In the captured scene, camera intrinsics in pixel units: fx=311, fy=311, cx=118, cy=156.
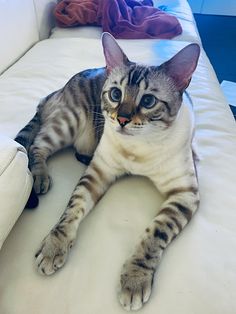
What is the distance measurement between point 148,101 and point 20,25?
1.06m

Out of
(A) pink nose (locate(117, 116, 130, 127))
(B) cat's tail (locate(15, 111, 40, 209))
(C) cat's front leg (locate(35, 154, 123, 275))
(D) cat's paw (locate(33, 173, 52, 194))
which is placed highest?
(A) pink nose (locate(117, 116, 130, 127))

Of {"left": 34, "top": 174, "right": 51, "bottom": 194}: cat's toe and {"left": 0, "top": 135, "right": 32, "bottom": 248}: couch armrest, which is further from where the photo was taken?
{"left": 34, "top": 174, "right": 51, "bottom": 194}: cat's toe

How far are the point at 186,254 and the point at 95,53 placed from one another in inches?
47.1

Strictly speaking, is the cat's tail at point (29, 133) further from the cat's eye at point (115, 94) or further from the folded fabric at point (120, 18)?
the folded fabric at point (120, 18)

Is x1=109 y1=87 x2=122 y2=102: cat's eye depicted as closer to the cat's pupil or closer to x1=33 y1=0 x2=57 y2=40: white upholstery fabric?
the cat's pupil

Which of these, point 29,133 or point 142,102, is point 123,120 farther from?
point 29,133

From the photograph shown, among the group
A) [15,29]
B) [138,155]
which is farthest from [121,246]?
[15,29]

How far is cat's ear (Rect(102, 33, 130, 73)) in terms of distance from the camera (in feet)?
2.78

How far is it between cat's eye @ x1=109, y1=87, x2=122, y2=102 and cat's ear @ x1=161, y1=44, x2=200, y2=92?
13cm

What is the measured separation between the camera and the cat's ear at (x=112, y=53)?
2.78ft

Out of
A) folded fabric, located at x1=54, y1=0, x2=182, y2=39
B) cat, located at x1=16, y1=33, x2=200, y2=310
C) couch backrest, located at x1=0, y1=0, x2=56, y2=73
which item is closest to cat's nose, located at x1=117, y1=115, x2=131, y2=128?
cat, located at x1=16, y1=33, x2=200, y2=310

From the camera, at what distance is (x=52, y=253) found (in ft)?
2.27

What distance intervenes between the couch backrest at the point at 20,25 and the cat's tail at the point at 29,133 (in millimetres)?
492

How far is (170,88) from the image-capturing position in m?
0.81
